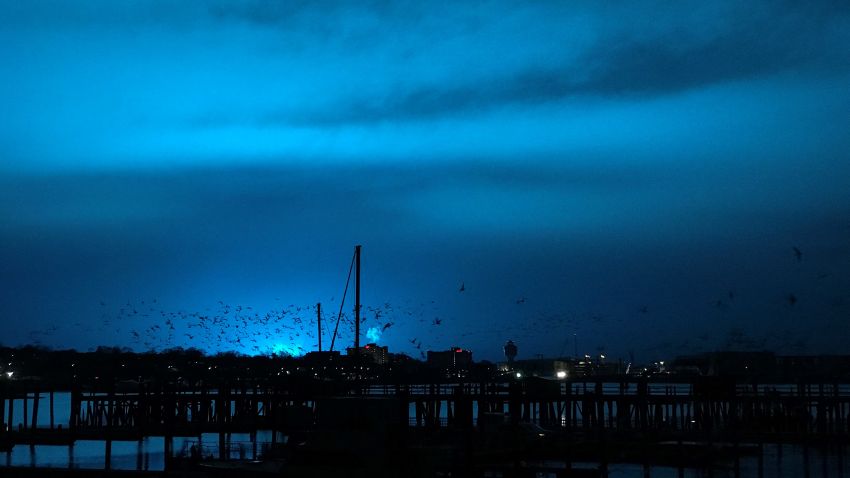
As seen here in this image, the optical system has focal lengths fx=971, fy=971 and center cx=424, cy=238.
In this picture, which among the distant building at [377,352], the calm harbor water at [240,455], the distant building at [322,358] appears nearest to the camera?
the calm harbor water at [240,455]

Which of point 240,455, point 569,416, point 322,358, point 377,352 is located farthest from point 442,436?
point 377,352

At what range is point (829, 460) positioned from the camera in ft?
157

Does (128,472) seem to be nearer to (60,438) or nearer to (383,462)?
(383,462)

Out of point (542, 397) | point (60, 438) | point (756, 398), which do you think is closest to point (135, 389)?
point (60, 438)

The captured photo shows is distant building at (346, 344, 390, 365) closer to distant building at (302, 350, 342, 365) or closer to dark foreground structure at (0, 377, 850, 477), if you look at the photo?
distant building at (302, 350, 342, 365)

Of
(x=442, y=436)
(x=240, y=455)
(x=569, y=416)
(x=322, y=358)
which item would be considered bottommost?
(x=240, y=455)

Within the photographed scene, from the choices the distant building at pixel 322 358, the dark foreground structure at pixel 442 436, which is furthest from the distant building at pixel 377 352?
the dark foreground structure at pixel 442 436

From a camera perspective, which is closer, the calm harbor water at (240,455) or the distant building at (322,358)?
the calm harbor water at (240,455)

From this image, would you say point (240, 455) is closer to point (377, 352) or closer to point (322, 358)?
point (322, 358)

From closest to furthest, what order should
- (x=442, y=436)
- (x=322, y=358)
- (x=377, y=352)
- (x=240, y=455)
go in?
(x=240, y=455)
(x=442, y=436)
(x=322, y=358)
(x=377, y=352)

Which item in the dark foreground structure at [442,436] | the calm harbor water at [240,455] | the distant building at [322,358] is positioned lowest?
the calm harbor water at [240,455]

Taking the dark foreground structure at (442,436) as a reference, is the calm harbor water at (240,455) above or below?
below

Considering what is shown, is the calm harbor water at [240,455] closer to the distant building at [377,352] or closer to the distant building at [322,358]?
the distant building at [322,358]

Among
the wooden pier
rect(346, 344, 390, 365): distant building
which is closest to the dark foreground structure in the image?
the wooden pier
